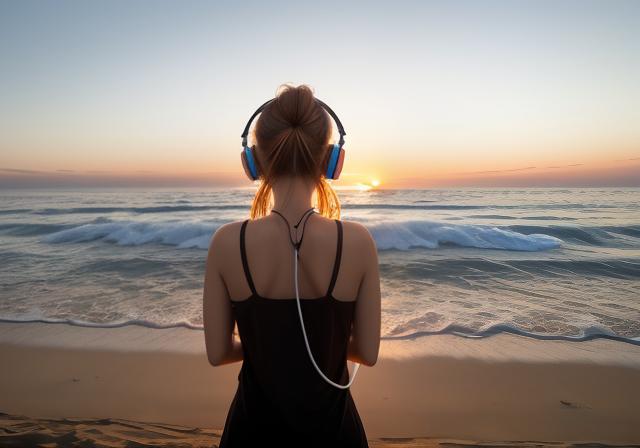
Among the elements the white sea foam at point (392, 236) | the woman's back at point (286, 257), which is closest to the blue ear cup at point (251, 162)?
the woman's back at point (286, 257)

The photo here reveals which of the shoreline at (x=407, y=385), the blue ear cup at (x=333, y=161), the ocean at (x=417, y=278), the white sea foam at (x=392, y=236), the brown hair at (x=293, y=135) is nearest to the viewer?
the brown hair at (x=293, y=135)

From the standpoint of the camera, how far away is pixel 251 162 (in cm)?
145

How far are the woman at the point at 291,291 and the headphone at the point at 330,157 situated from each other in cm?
3

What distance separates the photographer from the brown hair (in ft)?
4.15

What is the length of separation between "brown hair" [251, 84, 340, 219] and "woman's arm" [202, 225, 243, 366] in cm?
28

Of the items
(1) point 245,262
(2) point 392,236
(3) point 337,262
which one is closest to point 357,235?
(3) point 337,262

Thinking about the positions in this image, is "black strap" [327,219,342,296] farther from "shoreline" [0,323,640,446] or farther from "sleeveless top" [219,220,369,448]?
"shoreline" [0,323,640,446]

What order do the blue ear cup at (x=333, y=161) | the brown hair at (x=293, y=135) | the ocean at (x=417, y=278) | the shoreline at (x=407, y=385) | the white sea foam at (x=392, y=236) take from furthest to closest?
the white sea foam at (x=392, y=236) → the ocean at (x=417, y=278) → the shoreline at (x=407, y=385) → the blue ear cup at (x=333, y=161) → the brown hair at (x=293, y=135)

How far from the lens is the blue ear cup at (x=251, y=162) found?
4.73 ft

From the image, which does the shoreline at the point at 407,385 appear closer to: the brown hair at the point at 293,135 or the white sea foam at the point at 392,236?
the brown hair at the point at 293,135

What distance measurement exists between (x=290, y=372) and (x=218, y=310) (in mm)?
334

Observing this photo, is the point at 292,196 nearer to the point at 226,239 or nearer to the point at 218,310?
the point at 226,239

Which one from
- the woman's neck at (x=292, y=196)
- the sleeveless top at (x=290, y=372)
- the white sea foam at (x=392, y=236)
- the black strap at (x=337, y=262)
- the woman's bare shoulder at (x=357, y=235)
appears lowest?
the white sea foam at (x=392, y=236)

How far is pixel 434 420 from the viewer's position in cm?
336
